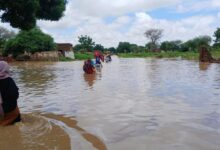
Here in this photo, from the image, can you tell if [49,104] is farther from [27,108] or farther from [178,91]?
[178,91]

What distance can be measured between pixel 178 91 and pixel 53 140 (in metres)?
6.82

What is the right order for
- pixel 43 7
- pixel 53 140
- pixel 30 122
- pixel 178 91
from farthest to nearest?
1. pixel 43 7
2. pixel 178 91
3. pixel 30 122
4. pixel 53 140

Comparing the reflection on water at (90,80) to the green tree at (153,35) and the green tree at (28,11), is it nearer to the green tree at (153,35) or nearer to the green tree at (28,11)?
the green tree at (28,11)

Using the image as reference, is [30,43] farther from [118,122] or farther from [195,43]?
[195,43]

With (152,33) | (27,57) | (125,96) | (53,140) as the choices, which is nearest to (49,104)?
(125,96)

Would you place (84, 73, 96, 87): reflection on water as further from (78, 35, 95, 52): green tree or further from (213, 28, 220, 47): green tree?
(78, 35, 95, 52): green tree

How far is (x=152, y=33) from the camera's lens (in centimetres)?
11406

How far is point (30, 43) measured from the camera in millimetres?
55656

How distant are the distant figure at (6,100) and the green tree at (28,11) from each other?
1694cm

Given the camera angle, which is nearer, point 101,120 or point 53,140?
point 53,140

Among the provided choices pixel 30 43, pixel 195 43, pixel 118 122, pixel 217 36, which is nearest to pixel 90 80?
pixel 118 122

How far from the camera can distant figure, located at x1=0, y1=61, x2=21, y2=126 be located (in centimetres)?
705

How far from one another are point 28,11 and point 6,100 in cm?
1820

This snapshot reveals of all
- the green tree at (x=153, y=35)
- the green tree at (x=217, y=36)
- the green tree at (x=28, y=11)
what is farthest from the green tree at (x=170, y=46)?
the green tree at (x=28, y=11)
